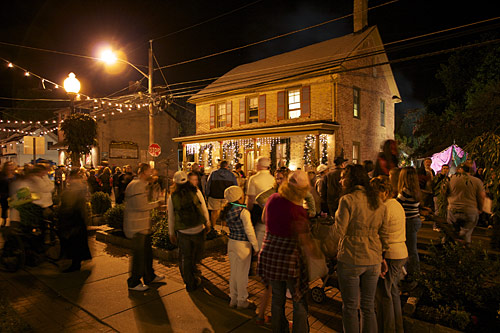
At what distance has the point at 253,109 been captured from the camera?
70.3ft

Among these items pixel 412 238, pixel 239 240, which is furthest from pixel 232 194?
pixel 412 238

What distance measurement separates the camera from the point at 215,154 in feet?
76.3

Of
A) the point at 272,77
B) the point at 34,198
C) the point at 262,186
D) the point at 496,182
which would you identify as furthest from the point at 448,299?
the point at 272,77

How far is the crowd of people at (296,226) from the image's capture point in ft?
10.4

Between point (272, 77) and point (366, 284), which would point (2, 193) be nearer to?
point (366, 284)

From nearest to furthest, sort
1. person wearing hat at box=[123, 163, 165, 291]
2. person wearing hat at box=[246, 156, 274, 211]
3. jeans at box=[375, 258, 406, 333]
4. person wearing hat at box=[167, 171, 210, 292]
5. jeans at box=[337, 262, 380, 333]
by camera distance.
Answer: jeans at box=[337, 262, 380, 333] < jeans at box=[375, 258, 406, 333] < person wearing hat at box=[167, 171, 210, 292] < person wearing hat at box=[123, 163, 165, 291] < person wearing hat at box=[246, 156, 274, 211]

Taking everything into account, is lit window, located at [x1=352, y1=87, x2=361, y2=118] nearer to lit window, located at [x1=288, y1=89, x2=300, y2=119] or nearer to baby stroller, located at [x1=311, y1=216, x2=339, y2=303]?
lit window, located at [x1=288, y1=89, x2=300, y2=119]

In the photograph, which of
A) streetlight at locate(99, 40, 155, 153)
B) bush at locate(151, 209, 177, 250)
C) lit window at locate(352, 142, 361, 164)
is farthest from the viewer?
lit window at locate(352, 142, 361, 164)

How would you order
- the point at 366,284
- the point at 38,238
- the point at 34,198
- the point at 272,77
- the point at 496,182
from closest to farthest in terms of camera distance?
the point at 366,284, the point at 496,182, the point at 34,198, the point at 38,238, the point at 272,77

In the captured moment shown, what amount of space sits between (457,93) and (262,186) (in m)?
22.1

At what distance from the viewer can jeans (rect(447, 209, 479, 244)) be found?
570cm

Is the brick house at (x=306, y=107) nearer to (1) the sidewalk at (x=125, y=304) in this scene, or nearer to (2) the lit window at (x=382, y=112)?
(2) the lit window at (x=382, y=112)

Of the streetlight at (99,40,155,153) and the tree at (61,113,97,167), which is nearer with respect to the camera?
the tree at (61,113,97,167)

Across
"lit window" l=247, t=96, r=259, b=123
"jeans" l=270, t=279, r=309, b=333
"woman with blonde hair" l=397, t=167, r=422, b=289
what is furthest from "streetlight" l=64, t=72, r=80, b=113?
"lit window" l=247, t=96, r=259, b=123
